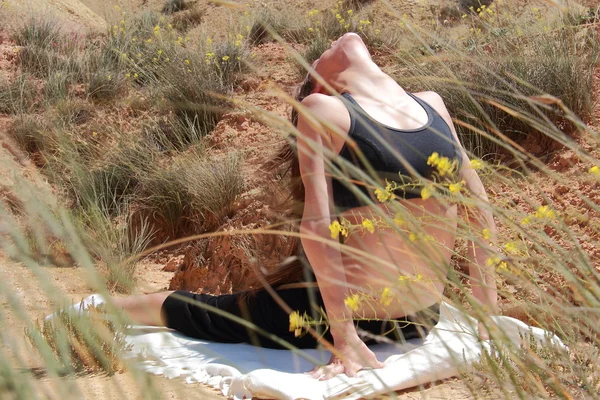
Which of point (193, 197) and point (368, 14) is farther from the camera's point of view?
point (368, 14)

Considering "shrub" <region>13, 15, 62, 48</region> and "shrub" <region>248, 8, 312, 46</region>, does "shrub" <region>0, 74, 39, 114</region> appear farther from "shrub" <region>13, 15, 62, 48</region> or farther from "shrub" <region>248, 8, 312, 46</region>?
"shrub" <region>248, 8, 312, 46</region>

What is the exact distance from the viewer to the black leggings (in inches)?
104

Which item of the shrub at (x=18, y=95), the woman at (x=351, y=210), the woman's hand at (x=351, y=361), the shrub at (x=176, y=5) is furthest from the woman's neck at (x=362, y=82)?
the shrub at (x=176, y=5)

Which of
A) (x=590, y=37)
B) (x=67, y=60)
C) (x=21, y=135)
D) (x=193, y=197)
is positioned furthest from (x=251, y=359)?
(x=67, y=60)

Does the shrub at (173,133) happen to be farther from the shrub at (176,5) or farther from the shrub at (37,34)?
the shrub at (176,5)

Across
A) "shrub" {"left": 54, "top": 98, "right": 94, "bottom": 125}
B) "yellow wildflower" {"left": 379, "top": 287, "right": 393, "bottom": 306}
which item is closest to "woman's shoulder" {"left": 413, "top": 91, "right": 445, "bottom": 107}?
"yellow wildflower" {"left": 379, "top": 287, "right": 393, "bottom": 306}

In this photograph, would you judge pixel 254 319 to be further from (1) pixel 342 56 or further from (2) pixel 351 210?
(1) pixel 342 56

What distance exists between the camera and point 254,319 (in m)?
2.77

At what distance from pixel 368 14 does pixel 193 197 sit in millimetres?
4854

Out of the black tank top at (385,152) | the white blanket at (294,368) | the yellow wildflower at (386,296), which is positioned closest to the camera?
the yellow wildflower at (386,296)

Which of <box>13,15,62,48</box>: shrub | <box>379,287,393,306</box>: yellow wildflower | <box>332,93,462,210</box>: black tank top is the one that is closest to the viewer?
<box>379,287,393,306</box>: yellow wildflower

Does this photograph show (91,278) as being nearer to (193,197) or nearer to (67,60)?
(193,197)

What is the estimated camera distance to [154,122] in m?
5.95

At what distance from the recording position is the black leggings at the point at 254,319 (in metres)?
2.63
